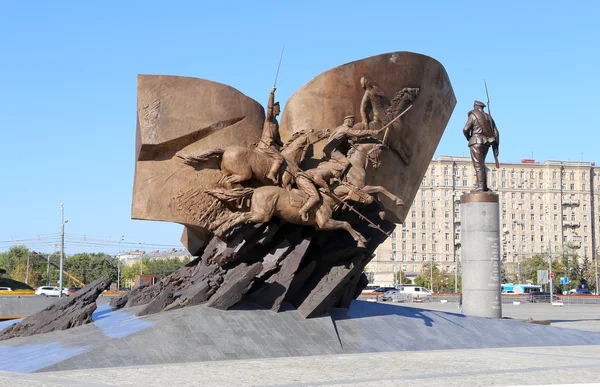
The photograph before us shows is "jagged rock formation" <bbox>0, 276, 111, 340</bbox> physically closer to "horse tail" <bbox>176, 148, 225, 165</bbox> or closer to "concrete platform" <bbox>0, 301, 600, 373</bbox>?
"concrete platform" <bbox>0, 301, 600, 373</bbox>

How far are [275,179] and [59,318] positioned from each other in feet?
16.1

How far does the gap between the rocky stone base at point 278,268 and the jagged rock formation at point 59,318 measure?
117 cm

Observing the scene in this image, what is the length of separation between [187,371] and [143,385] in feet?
5.21

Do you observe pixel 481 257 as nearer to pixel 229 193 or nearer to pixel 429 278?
pixel 229 193

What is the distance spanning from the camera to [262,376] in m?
10.9

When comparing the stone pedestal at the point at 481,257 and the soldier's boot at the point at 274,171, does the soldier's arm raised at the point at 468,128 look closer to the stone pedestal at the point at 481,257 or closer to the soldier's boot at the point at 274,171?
the stone pedestal at the point at 481,257

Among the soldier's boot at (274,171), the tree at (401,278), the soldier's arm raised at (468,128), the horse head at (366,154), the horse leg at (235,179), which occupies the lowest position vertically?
the tree at (401,278)

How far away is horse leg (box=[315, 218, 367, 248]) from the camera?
1469 centimetres

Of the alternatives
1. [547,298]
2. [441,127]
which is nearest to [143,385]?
[441,127]

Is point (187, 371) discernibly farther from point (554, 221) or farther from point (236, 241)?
point (554, 221)

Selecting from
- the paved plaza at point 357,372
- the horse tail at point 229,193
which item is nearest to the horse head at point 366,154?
the horse tail at point 229,193

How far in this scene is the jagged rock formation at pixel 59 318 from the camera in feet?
47.0

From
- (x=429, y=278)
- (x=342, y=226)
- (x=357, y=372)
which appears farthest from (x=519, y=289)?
(x=357, y=372)

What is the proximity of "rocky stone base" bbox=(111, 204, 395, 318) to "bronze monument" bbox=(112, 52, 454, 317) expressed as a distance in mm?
24
